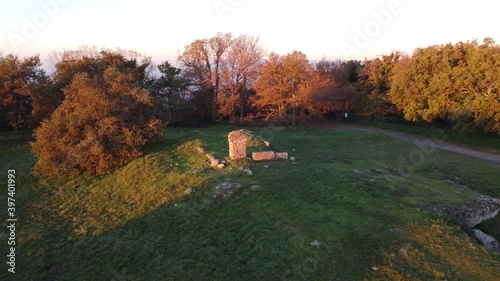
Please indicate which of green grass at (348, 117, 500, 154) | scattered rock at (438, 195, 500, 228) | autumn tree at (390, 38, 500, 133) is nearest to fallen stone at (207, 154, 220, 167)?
scattered rock at (438, 195, 500, 228)

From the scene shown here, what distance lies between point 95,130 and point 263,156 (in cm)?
993

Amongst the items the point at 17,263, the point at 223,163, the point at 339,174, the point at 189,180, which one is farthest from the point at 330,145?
the point at 17,263

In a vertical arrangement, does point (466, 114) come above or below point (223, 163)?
above

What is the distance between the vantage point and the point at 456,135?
31391mm

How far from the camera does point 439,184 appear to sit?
16641mm

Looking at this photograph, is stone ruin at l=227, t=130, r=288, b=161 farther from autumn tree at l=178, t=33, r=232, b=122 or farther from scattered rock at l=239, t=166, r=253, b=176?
autumn tree at l=178, t=33, r=232, b=122

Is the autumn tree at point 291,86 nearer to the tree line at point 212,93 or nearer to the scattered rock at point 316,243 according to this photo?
the tree line at point 212,93

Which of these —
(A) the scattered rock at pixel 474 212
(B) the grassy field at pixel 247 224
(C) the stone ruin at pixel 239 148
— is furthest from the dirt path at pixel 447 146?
(C) the stone ruin at pixel 239 148

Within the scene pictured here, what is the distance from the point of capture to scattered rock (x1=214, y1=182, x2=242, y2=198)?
14.1m

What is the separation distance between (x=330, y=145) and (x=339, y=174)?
10.4 meters

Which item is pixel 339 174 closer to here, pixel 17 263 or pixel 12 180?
pixel 17 263

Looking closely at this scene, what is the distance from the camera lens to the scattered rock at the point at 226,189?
46.1 feet

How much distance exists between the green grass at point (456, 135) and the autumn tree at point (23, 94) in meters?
34.5

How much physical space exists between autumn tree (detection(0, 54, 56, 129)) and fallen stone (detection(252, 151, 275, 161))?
2049 cm
